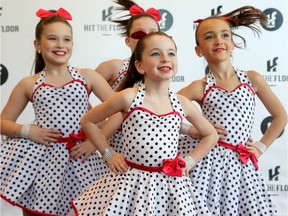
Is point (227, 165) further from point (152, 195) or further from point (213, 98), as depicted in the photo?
point (152, 195)

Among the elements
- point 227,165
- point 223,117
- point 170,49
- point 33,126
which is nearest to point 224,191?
point 227,165

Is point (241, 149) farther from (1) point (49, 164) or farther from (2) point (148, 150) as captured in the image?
(1) point (49, 164)

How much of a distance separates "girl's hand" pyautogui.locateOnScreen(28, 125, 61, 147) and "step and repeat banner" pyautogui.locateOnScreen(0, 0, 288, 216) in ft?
4.03

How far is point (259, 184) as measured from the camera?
260cm

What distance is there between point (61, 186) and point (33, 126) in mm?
272

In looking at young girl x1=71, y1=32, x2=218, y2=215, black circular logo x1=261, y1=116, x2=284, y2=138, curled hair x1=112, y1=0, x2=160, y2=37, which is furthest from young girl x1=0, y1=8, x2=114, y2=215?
black circular logo x1=261, y1=116, x2=284, y2=138

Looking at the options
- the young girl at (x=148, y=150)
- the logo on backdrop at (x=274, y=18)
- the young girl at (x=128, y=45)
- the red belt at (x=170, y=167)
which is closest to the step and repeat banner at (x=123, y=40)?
the logo on backdrop at (x=274, y=18)

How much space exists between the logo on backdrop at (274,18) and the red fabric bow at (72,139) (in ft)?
5.43

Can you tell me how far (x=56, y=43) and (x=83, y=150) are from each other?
0.46 meters

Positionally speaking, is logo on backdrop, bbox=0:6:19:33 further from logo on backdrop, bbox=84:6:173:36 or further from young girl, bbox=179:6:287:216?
young girl, bbox=179:6:287:216

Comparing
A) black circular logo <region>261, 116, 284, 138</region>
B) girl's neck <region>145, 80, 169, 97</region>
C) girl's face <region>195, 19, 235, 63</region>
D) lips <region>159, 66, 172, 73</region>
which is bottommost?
black circular logo <region>261, 116, 284, 138</region>

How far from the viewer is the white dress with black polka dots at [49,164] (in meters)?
2.59

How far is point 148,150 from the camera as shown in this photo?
2.30m

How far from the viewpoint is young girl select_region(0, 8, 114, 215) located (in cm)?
260
